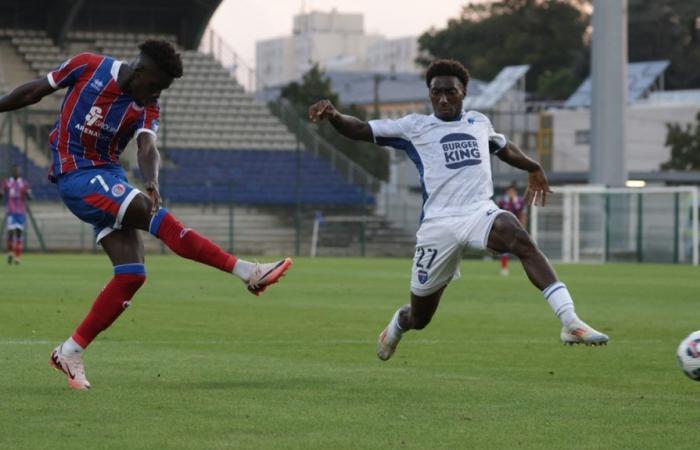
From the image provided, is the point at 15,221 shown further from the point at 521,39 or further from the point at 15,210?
the point at 521,39

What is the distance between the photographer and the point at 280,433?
7.52m

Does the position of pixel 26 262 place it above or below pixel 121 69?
below

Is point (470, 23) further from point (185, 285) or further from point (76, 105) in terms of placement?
point (76, 105)

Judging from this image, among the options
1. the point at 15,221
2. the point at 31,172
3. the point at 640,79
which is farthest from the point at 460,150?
the point at 640,79

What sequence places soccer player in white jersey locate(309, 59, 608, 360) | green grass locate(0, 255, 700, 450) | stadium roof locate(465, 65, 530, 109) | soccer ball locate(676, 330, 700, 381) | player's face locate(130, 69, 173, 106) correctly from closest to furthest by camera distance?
green grass locate(0, 255, 700, 450) → soccer ball locate(676, 330, 700, 381) → player's face locate(130, 69, 173, 106) → soccer player in white jersey locate(309, 59, 608, 360) → stadium roof locate(465, 65, 530, 109)

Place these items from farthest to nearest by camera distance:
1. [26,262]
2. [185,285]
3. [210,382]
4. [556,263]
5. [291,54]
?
[291,54] < [556,263] < [26,262] < [185,285] < [210,382]

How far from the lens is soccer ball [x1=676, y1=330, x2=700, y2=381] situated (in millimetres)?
8508

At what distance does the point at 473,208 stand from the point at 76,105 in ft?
9.13

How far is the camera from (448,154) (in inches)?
400

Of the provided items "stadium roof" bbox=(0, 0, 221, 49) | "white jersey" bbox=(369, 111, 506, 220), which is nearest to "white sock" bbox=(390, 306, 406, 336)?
"white jersey" bbox=(369, 111, 506, 220)

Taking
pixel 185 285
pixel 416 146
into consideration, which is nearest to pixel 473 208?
pixel 416 146

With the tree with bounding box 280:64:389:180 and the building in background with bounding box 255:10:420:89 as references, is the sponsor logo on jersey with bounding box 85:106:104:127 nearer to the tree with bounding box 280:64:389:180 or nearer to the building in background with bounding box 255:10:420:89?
the tree with bounding box 280:64:389:180

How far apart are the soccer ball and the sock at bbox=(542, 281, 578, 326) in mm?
855

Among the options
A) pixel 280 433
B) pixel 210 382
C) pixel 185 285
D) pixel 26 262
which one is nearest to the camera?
Answer: pixel 280 433
